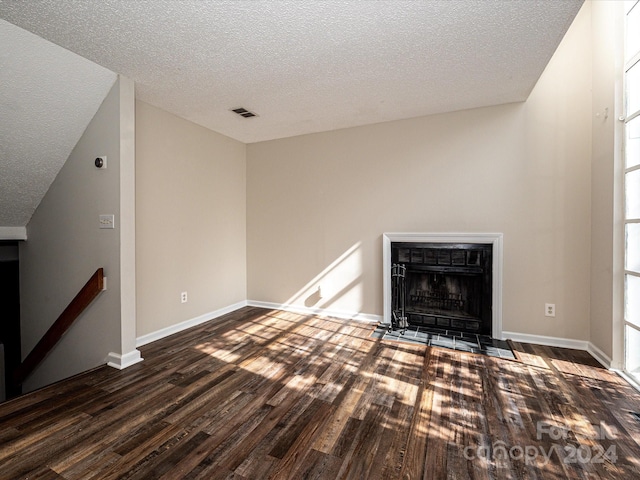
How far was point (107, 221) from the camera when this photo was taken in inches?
105

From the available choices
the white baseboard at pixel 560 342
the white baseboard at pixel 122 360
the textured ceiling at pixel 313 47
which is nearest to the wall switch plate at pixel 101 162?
the textured ceiling at pixel 313 47

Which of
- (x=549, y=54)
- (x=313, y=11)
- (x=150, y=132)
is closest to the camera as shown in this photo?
(x=313, y=11)

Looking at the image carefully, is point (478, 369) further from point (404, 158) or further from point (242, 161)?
point (242, 161)

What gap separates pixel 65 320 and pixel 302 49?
3.24m

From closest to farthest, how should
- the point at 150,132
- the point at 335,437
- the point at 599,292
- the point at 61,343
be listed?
1. the point at 335,437
2. the point at 599,292
3. the point at 61,343
4. the point at 150,132

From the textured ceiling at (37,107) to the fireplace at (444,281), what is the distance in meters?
3.35

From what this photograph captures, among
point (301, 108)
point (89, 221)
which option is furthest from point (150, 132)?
point (301, 108)

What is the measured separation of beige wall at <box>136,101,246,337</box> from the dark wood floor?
31.2 inches

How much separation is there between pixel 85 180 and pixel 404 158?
3.40 metres

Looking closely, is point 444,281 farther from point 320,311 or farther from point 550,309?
point 320,311

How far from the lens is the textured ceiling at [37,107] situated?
2.14m

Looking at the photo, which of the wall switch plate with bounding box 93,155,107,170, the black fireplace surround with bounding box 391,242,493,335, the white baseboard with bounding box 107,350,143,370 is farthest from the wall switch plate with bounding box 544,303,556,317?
the wall switch plate with bounding box 93,155,107,170

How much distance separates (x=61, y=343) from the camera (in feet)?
9.77

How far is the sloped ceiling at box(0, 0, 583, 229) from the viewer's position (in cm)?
185
